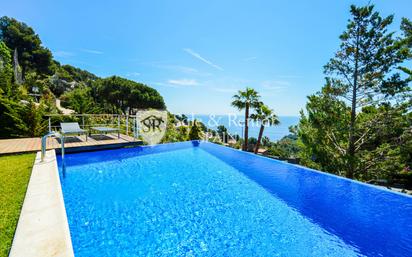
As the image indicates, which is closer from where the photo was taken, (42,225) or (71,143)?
(42,225)

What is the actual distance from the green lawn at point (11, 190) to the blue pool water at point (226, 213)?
3.04 feet

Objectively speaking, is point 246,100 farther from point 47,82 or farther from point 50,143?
point 47,82

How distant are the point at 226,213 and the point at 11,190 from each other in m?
4.33

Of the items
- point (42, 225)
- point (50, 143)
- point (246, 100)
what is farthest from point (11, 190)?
point (246, 100)

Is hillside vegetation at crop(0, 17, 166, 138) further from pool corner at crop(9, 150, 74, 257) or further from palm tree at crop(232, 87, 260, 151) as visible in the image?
pool corner at crop(9, 150, 74, 257)

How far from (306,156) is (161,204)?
44.4ft

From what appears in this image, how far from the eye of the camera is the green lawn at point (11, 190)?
245 centimetres

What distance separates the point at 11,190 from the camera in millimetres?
3713

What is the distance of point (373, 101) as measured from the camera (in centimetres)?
1153

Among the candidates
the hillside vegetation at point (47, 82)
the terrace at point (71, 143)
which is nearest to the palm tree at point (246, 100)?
the terrace at point (71, 143)

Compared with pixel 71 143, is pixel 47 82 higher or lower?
higher

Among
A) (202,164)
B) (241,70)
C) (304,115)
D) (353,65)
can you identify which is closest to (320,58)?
(353,65)

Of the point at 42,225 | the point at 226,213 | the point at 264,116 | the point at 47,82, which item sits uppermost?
the point at 47,82

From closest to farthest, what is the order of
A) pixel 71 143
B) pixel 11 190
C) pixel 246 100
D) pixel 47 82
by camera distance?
pixel 11 190, pixel 71 143, pixel 246 100, pixel 47 82
